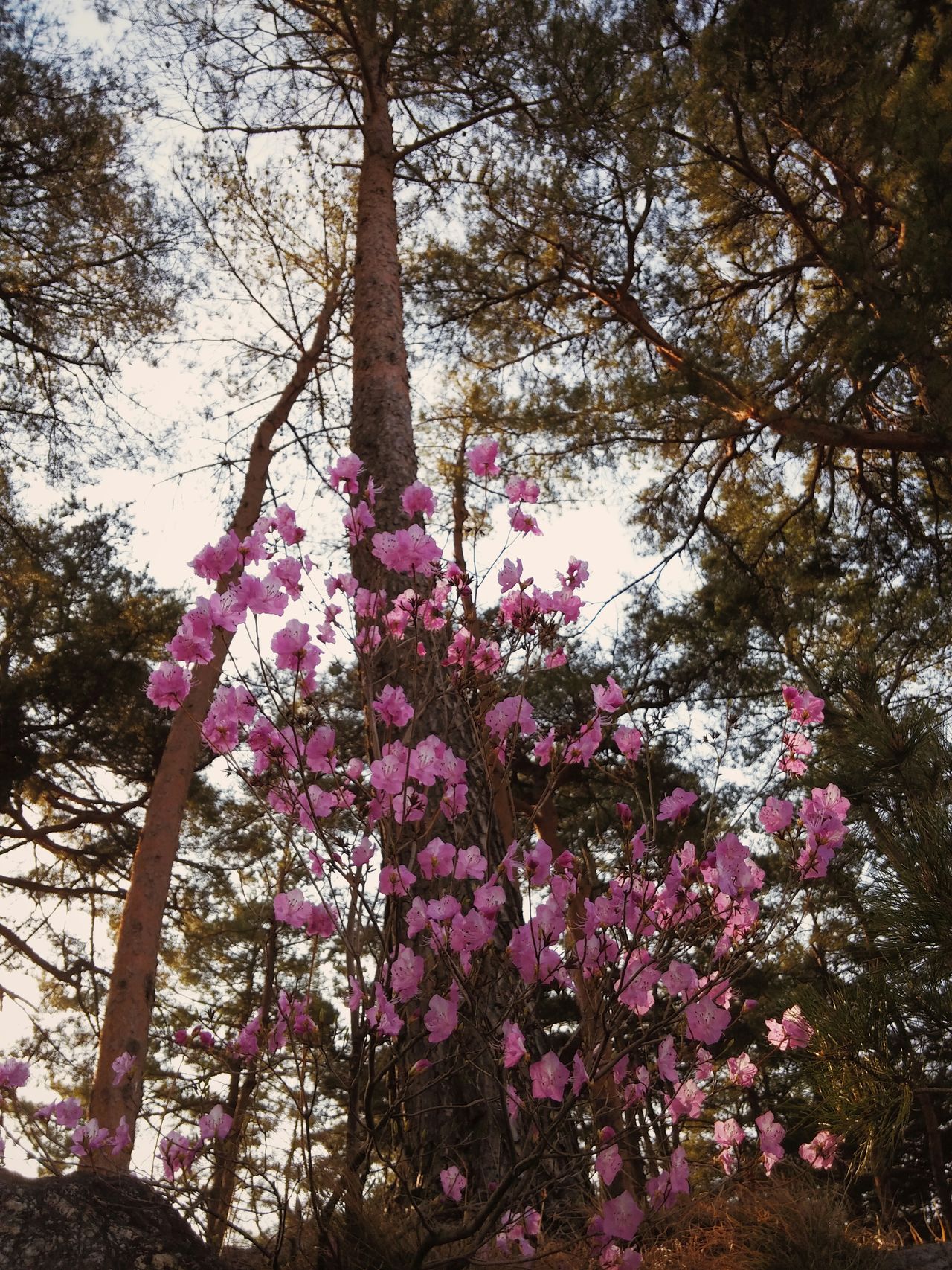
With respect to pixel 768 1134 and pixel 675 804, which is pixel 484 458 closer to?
pixel 675 804

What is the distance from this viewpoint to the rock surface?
54.2 inches

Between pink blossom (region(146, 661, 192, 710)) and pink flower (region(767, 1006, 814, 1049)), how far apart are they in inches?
59.2

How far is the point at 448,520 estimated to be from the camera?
19.4 feet

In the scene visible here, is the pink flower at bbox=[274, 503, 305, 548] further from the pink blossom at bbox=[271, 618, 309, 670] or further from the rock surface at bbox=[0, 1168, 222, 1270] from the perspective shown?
the rock surface at bbox=[0, 1168, 222, 1270]

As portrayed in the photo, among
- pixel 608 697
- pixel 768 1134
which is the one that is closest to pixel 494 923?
pixel 608 697

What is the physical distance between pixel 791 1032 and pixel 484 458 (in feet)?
4.96

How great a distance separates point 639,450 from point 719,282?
4.64ft

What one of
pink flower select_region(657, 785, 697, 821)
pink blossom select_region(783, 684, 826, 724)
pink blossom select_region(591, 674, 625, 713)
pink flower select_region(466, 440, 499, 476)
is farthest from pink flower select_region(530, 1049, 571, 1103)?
pink flower select_region(466, 440, 499, 476)

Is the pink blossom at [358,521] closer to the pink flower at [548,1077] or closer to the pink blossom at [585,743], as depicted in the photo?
the pink blossom at [585,743]

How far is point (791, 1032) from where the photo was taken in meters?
2.21

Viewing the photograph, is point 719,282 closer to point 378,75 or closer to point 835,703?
point 378,75

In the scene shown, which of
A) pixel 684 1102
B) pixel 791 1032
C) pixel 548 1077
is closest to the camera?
pixel 548 1077

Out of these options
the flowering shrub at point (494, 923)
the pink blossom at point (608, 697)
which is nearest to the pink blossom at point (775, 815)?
the flowering shrub at point (494, 923)

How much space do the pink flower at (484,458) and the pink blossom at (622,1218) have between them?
1.56 meters
